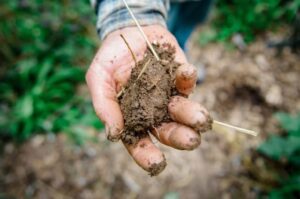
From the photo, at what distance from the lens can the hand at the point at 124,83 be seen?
139 centimetres

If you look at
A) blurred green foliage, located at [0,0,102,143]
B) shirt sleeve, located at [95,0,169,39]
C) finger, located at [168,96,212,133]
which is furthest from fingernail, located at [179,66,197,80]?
blurred green foliage, located at [0,0,102,143]

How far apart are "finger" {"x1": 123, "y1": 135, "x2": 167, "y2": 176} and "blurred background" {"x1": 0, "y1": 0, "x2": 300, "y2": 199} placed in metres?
1.18

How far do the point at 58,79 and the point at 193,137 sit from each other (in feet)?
7.44

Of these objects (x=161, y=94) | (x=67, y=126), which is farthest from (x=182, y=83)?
(x=67, y=126)

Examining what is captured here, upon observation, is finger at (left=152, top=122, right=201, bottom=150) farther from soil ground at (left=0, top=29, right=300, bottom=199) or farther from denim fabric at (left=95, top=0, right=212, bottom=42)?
soil ground at (left=0, top=29, right=300, bottom=199)

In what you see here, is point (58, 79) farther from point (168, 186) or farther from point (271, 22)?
point (271, 22)

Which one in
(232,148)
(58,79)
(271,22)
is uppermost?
(58,79)

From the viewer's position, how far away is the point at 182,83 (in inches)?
59.5

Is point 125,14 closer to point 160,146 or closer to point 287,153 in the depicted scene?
point 160,146

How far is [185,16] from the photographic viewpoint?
2.72m

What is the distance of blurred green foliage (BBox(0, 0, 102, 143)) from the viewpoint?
3.06 metres

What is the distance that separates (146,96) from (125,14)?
58 centimetres

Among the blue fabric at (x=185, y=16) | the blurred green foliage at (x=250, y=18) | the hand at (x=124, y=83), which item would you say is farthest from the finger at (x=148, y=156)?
the blurred green foliage at (x=250, y=18)

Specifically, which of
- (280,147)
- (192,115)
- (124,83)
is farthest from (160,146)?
(192,115)
